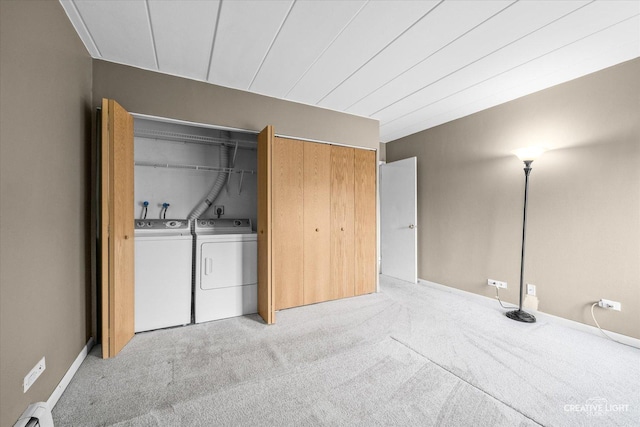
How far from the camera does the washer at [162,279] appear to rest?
2377 mm

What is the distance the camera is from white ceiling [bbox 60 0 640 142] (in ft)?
5.46

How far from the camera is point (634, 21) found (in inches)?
68.9

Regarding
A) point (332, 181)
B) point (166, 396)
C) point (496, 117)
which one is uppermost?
point (496, 117)

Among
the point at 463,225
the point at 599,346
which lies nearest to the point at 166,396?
the point at 599,346

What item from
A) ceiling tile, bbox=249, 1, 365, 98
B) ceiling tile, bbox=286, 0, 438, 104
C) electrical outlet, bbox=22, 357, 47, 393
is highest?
ceiling tile, bbox=286, 0, 438, 104

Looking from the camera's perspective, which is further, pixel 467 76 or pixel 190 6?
pixel 467 76

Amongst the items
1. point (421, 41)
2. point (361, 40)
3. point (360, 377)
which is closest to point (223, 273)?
point (360, 377)

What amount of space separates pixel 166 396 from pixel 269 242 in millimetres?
1345

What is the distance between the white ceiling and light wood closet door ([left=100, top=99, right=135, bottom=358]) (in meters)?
0.61

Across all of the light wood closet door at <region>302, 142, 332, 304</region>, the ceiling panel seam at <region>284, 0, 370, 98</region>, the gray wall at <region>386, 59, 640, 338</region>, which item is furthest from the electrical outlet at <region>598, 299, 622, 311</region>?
the ceiling panel seam at <region>284, 0, 370, 98</region>

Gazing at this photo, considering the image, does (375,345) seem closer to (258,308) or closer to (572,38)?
(258,308)

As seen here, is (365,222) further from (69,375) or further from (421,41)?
(69,375)

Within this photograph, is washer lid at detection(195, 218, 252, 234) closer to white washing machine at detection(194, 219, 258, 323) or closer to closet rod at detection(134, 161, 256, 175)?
white washing machine at detection(194, 219, 258, 323)

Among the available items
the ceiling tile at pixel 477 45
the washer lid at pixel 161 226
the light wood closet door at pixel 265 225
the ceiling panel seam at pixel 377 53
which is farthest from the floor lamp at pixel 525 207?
the washer lid at pixel 161 226
